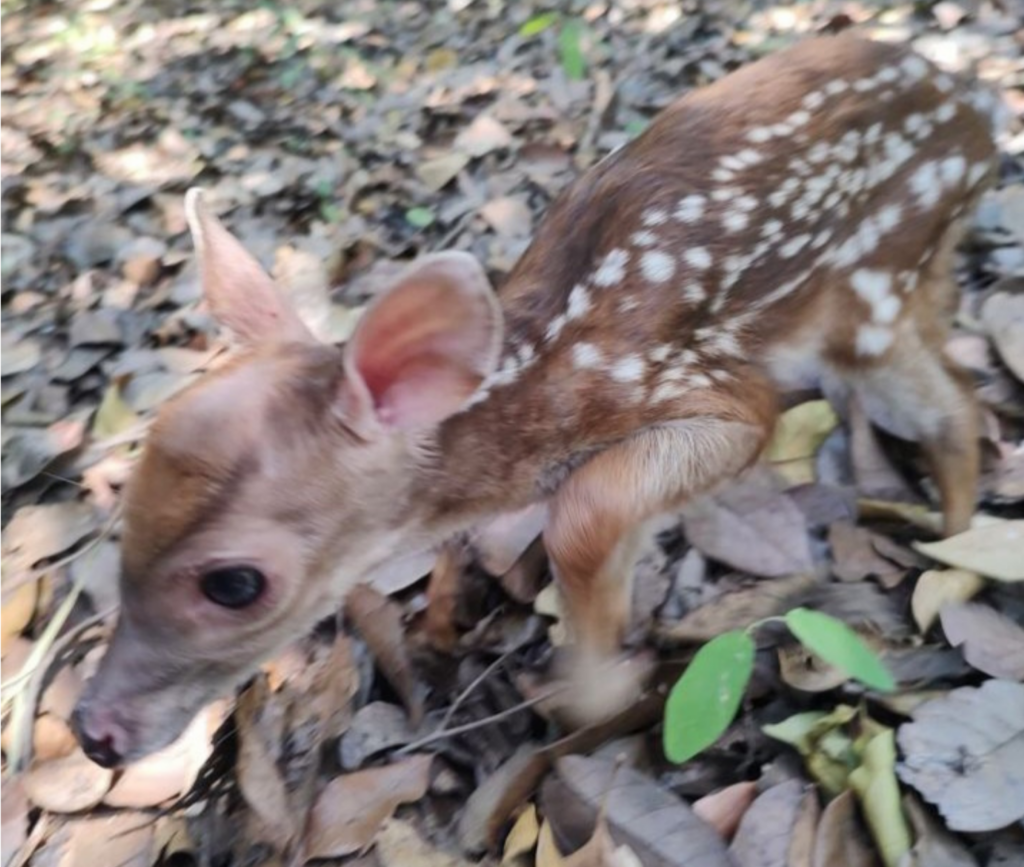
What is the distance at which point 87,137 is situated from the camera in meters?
4.27

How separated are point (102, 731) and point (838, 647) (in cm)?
111

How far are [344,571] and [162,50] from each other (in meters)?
3.99

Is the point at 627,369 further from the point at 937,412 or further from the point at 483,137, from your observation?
the point at 483,137

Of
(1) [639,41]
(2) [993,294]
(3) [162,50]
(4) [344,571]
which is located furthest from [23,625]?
(3) [162,50]

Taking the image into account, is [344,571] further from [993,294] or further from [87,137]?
[87,137]

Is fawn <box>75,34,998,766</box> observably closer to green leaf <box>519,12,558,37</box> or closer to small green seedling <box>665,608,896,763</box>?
small green seedling <box>665,608,896,763</box>

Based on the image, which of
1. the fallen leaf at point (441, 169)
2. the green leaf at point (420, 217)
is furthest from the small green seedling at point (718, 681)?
the fallen leaf at point (441, 169)

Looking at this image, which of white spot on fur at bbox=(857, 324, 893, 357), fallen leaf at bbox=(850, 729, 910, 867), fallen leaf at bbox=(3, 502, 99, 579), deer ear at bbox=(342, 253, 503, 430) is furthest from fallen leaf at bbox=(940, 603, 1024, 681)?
fallen leaf at bbox=(3, 502, 99, 579)

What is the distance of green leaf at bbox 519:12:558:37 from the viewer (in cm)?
407

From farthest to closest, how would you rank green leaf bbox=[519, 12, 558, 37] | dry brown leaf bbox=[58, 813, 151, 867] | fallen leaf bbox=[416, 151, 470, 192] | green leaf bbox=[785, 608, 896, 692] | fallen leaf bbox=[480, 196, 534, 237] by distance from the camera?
1. green leaf bbox=[519, 12, 558, 37]
2. fallen leaf bbox=[416, 151, 470, 192]
3. fallen leaf bbox=[480, 196, 534, 237]
4. dry brown leaf bbox=[58, 813, 151, 867]
5. green leaf bbox=[785, 608, 896, 692]

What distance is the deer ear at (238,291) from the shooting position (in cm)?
181

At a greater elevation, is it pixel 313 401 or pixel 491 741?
pixel 313 401

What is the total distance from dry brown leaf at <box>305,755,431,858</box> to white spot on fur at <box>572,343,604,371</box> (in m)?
0.73

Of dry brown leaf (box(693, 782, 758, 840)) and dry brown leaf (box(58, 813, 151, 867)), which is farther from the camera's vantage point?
dry brown leaf (box(58, 813, 151, 867))
